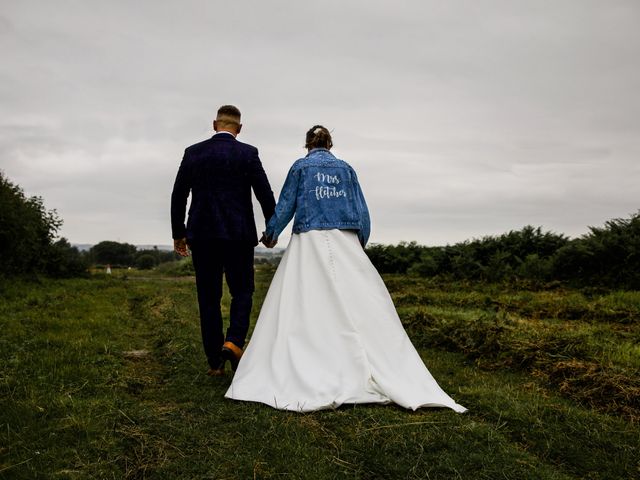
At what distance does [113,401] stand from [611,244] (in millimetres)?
11744

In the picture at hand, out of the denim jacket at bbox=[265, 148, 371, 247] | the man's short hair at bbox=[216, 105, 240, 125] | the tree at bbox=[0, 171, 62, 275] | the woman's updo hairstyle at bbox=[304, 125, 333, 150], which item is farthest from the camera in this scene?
the tree at bbox=[0, 171, 62, 275]

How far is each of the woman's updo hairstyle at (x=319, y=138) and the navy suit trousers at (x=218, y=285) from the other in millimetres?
1285

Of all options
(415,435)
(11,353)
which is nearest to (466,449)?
(415,435)

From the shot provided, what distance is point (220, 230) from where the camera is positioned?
581 centimetres

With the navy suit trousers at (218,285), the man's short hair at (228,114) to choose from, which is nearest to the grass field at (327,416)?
the navy suit trousers at (218,285)

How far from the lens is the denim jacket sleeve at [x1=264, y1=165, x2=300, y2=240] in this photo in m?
5.88

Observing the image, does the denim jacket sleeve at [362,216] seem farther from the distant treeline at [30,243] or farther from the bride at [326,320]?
the distant treeline at [30,243]

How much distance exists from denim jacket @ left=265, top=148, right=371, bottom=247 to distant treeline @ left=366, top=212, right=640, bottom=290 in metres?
8.99

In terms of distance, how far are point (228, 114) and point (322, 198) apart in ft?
4.97

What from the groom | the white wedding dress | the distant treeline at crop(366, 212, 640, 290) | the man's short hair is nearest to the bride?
the white wedding dress

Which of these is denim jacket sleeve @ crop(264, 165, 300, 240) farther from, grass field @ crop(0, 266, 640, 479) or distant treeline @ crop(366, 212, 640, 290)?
distant treeline @ crop(366, 212, 640, 290)

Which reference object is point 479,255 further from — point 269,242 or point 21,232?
point 21,232

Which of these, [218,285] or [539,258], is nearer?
[218,285]

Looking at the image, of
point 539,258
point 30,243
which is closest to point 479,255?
point 539,258
